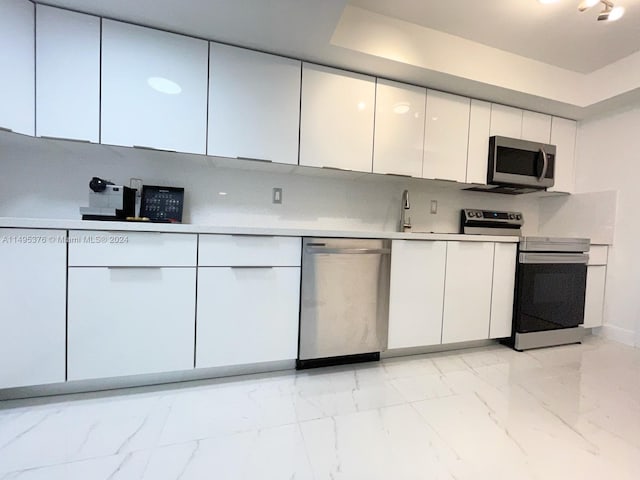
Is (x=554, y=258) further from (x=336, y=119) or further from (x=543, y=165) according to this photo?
(x=336, y=119)

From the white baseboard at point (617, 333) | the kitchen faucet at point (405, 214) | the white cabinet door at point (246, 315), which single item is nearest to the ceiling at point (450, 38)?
the kitchen faucet at point (405, 214)

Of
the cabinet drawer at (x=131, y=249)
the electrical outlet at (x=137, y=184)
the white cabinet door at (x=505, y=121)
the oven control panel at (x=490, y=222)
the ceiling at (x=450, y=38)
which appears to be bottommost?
the cabinet drawer at (x=131, y=249)

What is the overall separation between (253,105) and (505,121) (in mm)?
2091

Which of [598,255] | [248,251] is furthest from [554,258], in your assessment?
[248,251]

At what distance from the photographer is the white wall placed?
8.05 ft

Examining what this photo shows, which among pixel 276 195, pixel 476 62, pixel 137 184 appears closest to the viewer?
pixel 137 184

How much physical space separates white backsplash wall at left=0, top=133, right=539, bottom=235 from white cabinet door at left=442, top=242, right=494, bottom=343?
1.82ft

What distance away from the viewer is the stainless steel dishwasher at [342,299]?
1760 mm

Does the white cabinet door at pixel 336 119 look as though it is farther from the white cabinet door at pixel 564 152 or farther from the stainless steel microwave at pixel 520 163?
the white cabinet door at pixel 564 152

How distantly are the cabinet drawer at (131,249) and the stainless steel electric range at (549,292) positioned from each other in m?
2.40

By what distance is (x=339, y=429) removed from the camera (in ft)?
4.25

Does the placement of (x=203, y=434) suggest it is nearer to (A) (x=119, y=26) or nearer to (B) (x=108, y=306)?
(B) (x=108, y=306)

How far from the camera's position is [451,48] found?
2.02 meters

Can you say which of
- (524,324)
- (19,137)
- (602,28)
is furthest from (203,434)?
(602,28)
